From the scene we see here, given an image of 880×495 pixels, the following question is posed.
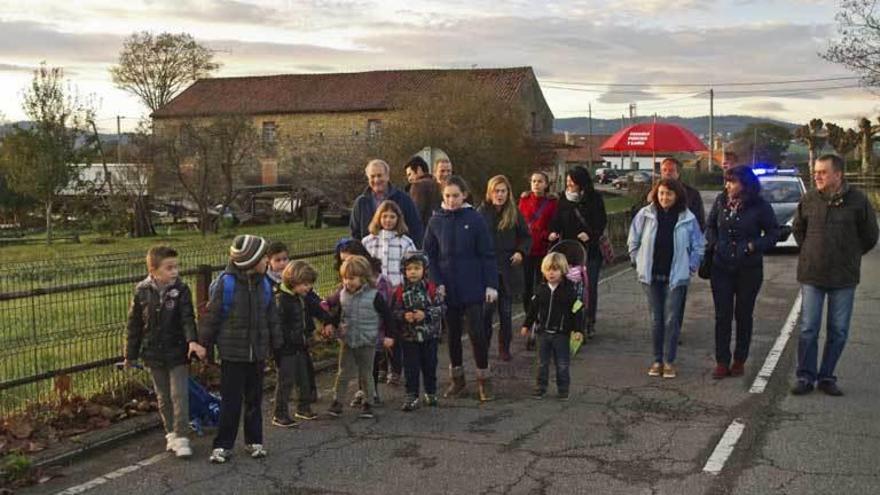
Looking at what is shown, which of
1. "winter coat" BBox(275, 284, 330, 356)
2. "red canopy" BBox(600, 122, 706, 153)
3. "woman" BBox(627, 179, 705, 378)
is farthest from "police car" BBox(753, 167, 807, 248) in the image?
"winter coat" BBox(275, 284, 330, 356)

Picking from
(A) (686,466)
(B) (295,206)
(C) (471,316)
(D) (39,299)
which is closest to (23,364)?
(D) (39,299)

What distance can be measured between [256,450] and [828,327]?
477 cm

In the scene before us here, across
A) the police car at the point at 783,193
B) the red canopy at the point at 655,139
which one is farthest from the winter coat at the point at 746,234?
the police car at the point at 783,193

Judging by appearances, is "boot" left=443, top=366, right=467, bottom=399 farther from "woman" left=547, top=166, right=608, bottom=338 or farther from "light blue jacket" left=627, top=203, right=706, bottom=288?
"woman" left=547, top=166, right=608, bottom=338

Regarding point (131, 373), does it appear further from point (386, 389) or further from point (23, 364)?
point (386, 389)

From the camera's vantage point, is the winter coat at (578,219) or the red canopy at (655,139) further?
the red canopy at (655,139)

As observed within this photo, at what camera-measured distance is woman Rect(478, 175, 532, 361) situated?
8.73 meters

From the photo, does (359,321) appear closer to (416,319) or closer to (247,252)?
(416,319)

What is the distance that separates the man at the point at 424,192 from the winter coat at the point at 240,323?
3.24 meters

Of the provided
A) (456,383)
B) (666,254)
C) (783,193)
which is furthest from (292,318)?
(783,193)

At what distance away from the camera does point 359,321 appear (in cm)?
680

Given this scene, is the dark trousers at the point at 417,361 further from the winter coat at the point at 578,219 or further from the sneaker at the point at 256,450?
the winter coat at the point at 578,219

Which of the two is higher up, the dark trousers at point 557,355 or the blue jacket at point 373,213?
the blue jacket at point 373,213

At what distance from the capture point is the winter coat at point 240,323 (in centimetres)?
570
